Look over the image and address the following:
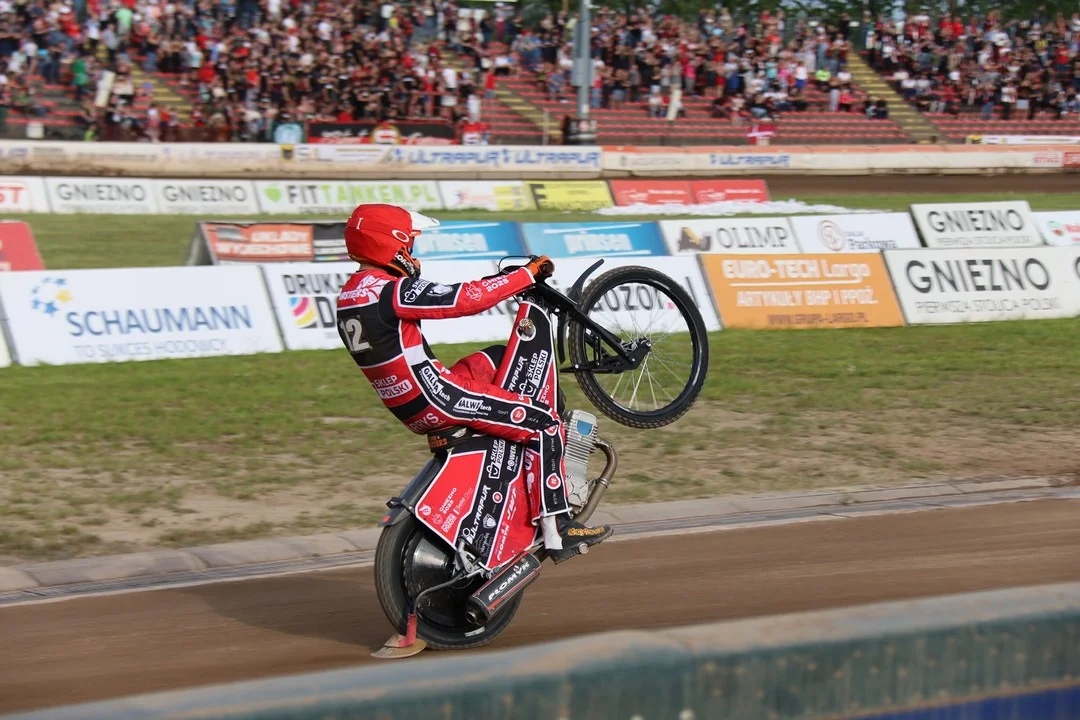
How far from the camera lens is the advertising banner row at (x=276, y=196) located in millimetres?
24047

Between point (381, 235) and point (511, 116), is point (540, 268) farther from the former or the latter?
point (511, 116)

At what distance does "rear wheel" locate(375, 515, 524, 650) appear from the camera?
546cm

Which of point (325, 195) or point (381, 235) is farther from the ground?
point (381, 235)

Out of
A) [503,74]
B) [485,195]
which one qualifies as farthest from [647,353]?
[503,74]

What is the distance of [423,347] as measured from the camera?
5.54m

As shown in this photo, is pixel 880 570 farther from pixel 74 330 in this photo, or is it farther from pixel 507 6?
pixel 507 6

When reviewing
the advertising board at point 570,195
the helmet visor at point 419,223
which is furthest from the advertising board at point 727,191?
the helmet visor at point 419,223

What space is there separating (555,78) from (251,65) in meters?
10.8

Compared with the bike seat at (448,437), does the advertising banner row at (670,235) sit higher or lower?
lower

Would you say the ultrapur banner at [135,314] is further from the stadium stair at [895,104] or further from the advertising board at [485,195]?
the stadium stair at [895,104]

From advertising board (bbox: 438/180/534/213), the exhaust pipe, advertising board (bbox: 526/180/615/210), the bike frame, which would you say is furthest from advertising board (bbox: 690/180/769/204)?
the exhaust pipe

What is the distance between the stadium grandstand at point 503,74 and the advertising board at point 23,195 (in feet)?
19.5

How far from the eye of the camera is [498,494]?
5.74 meters

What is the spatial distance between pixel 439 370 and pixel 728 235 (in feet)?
45.9
